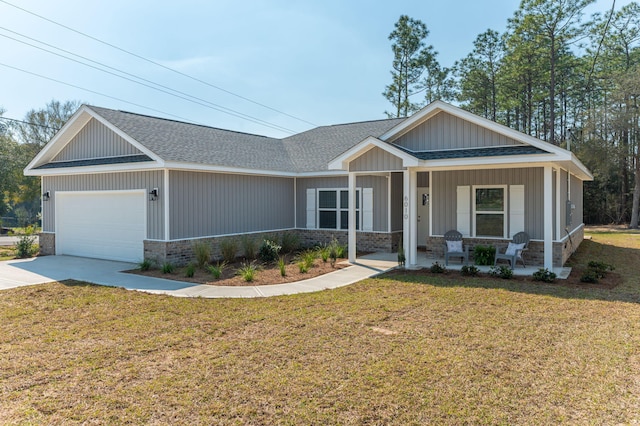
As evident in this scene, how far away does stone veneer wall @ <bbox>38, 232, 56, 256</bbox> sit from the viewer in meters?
14.5

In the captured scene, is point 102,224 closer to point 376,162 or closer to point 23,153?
point 376,162

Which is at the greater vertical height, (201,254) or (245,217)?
(245,217)

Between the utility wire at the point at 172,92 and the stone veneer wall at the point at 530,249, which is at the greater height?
the utility wire at the point at 172,92

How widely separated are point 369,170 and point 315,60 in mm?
15165

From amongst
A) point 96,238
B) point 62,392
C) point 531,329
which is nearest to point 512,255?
point 531,329

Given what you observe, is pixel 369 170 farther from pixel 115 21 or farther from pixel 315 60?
pixel 315 60

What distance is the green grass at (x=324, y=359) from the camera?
3.79 metres

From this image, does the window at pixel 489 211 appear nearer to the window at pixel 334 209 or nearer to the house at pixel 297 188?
the house at pixel 297 188

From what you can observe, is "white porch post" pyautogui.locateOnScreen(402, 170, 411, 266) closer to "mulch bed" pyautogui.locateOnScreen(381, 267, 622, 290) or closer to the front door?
"mulch bed" pyautogui.locateOnScreen(381, 267, 622, 290)

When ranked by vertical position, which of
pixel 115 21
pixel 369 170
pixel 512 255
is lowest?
pixel 512 255

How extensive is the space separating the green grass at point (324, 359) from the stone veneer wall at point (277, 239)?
3365mm

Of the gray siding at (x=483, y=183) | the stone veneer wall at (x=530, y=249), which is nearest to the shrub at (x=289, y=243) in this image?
the stone veneer wall at (x=530, y=249)

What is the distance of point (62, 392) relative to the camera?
420 cm

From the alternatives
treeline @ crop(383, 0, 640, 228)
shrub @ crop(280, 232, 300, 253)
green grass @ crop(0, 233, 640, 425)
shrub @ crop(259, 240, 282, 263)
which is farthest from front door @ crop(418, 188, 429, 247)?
Result: treeline @ crop(383, 0, 640, 228)
